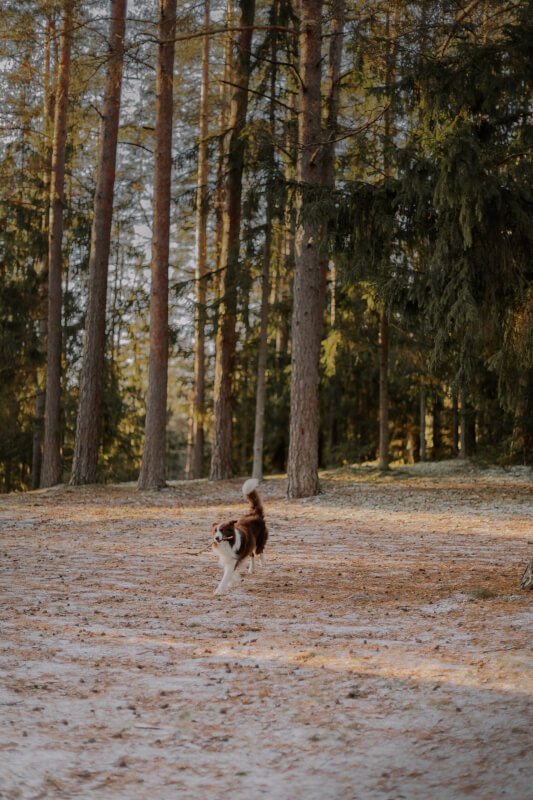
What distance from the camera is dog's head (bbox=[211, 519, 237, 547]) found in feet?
23.7

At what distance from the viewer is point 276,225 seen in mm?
19016

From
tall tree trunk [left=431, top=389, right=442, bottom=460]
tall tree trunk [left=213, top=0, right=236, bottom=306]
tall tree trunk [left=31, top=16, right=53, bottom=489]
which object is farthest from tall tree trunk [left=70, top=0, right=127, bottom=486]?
tall tree trunk [left=431, top=389, right=442, bottom=460]

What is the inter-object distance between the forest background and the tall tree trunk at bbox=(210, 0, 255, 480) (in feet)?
0.19

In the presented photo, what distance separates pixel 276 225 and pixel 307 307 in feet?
16.5

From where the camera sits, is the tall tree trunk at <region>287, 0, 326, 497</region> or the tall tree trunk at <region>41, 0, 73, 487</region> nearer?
the tall tree trunk at <region>287, 0, 326, 497</region>

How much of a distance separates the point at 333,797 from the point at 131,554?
6.38 meters

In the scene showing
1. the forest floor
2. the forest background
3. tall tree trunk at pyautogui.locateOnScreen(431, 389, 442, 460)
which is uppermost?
the forest background

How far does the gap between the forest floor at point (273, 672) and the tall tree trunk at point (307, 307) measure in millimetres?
4574

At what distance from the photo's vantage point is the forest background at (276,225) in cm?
1045

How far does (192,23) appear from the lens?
48.0ft

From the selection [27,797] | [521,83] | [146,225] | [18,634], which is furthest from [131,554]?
[146,225]

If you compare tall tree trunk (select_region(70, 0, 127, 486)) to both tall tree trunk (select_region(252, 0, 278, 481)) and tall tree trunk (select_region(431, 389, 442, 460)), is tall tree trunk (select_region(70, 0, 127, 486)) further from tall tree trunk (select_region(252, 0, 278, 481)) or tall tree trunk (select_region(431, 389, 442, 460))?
tall tree trunk (select_region(431, 389, 442, 460))

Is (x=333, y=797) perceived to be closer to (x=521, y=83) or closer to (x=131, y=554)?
(x=131, y=554)

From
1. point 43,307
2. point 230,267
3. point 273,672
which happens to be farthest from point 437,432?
point 273,672
